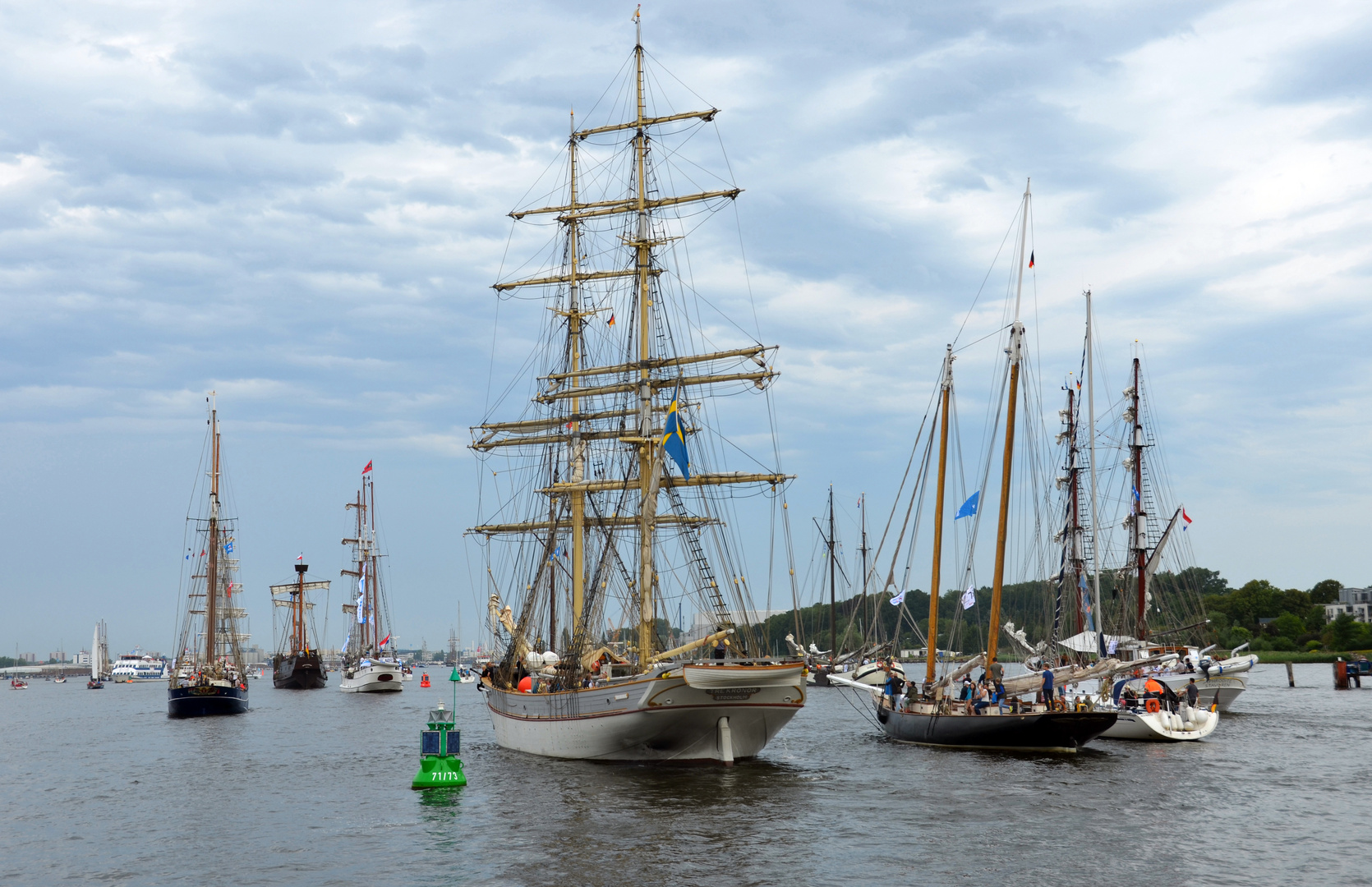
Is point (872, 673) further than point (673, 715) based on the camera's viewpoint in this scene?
Yes

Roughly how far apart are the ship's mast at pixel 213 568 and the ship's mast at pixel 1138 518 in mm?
63509

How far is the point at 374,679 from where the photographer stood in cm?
11694

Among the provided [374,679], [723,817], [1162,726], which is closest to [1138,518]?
[1162,726]

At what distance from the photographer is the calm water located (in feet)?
77.6

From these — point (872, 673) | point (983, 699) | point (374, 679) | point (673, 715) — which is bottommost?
point (374, 679)

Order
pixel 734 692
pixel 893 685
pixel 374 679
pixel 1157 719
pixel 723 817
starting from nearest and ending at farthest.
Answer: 1. pixel 723 817
2. pixel 734 692
3. pixel 1157 719
4. pixel 893 685
5. pixel 374 679

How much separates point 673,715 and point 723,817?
802cm

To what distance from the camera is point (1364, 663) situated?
95.3 m

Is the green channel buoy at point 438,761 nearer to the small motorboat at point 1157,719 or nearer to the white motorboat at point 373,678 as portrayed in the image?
the small motorboat at point 1157,719

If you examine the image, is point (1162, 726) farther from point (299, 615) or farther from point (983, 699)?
point (299, 615)

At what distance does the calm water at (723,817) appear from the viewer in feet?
77.6

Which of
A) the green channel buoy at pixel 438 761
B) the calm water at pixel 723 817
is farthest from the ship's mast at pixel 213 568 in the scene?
the green channel buoy at pixel 438 761

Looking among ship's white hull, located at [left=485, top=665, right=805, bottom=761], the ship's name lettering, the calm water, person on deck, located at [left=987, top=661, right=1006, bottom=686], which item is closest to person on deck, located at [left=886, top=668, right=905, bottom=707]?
the calm water

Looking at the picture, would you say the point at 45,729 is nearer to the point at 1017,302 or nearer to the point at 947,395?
the point at 947,395
